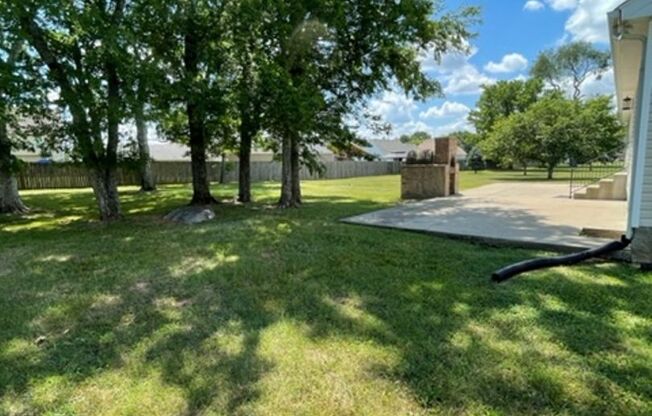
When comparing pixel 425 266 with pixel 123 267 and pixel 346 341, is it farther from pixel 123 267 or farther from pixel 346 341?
pixel 123 267

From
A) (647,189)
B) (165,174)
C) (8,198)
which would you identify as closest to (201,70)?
(8,198)

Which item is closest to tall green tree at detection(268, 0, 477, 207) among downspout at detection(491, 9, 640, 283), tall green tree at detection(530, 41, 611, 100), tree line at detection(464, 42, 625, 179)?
downspout at detection(491, 9, 640, 283)

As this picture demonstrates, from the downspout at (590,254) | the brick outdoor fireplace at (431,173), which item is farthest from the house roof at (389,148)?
the downspout at (590,254)

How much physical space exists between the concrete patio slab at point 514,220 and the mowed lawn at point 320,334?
2.15ft

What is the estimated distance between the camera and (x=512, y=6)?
49.6 ft

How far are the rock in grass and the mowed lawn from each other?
2.98 m

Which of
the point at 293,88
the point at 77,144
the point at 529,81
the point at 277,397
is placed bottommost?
the point at 277,397

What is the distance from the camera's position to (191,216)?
9.05 meters

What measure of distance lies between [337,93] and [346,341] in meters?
8.82

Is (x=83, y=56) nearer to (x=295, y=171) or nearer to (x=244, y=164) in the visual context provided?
(x=244, y=164)

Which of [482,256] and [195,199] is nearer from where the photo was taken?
[482,256]

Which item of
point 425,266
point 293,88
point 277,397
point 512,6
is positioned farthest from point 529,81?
point 277,397

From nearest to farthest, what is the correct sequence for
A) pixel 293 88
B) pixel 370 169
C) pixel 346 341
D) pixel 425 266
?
1. pixel 346 341
2. pixel 425 266
3. pixel 293 88
4. pixel 370 169

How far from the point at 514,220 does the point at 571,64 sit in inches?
1687
